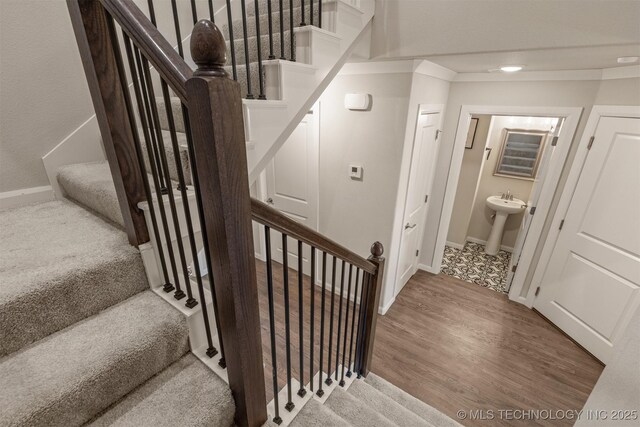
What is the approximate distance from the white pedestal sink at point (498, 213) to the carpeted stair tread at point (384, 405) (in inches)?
127

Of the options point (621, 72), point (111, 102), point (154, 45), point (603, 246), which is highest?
point (621, 72)

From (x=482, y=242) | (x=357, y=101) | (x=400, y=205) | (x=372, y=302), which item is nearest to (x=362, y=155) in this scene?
(x=357, y=101)

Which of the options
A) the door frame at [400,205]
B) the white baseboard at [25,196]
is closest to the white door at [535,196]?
the door frame at [400,205]

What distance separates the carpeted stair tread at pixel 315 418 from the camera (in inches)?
46.4

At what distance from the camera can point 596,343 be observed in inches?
95.7

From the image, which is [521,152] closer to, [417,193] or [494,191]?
[494,191]

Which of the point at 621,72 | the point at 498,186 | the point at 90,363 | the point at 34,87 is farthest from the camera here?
the point at 498,186

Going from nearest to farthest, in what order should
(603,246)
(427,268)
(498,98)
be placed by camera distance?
1. (603,246)
2. (498,98)
3. (427,268)

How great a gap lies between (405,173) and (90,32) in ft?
7.50

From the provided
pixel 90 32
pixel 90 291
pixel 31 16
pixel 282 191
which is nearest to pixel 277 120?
pixel 90 32

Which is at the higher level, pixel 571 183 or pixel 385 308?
pixel 571 183

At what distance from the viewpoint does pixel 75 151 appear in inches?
66.1

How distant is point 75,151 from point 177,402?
1.64 meters

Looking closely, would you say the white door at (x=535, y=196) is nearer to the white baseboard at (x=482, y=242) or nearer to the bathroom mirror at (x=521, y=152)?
the bathroom mirror at (x=521, y=152)
